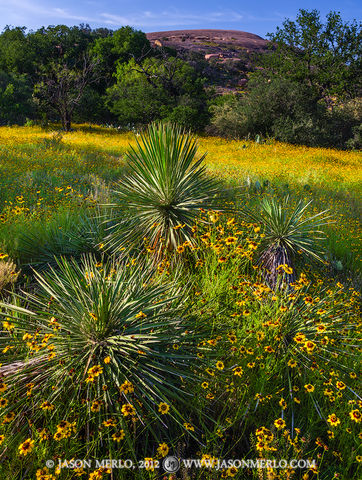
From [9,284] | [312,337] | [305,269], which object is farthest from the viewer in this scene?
[305,269]

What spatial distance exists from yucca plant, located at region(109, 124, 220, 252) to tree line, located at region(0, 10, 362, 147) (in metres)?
18.9

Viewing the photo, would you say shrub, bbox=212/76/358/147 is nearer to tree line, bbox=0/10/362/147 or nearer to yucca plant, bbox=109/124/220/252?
tree line, bbox=0/10/362/147

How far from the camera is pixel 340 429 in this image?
205cm

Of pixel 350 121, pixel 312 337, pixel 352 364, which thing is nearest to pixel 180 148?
pixel 312 337

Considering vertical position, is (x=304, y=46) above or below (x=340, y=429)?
above

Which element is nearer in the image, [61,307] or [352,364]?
[61,307]

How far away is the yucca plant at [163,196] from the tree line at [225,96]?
18891 mm

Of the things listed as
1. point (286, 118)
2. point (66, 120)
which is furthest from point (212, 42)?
point (66, 120)

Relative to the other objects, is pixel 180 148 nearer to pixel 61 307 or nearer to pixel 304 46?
pixel 61 307

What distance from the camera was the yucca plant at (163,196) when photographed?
4055mm

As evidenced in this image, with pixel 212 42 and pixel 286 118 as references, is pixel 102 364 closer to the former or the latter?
pixel 286 118

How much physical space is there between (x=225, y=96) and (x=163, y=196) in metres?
26.5

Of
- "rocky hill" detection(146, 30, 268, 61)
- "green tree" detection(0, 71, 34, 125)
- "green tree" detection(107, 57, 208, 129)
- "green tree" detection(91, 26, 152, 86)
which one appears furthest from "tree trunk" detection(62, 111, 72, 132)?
"rocky hill" detection(146, 30, 268, 61)

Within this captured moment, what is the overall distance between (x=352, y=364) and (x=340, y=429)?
807mm
